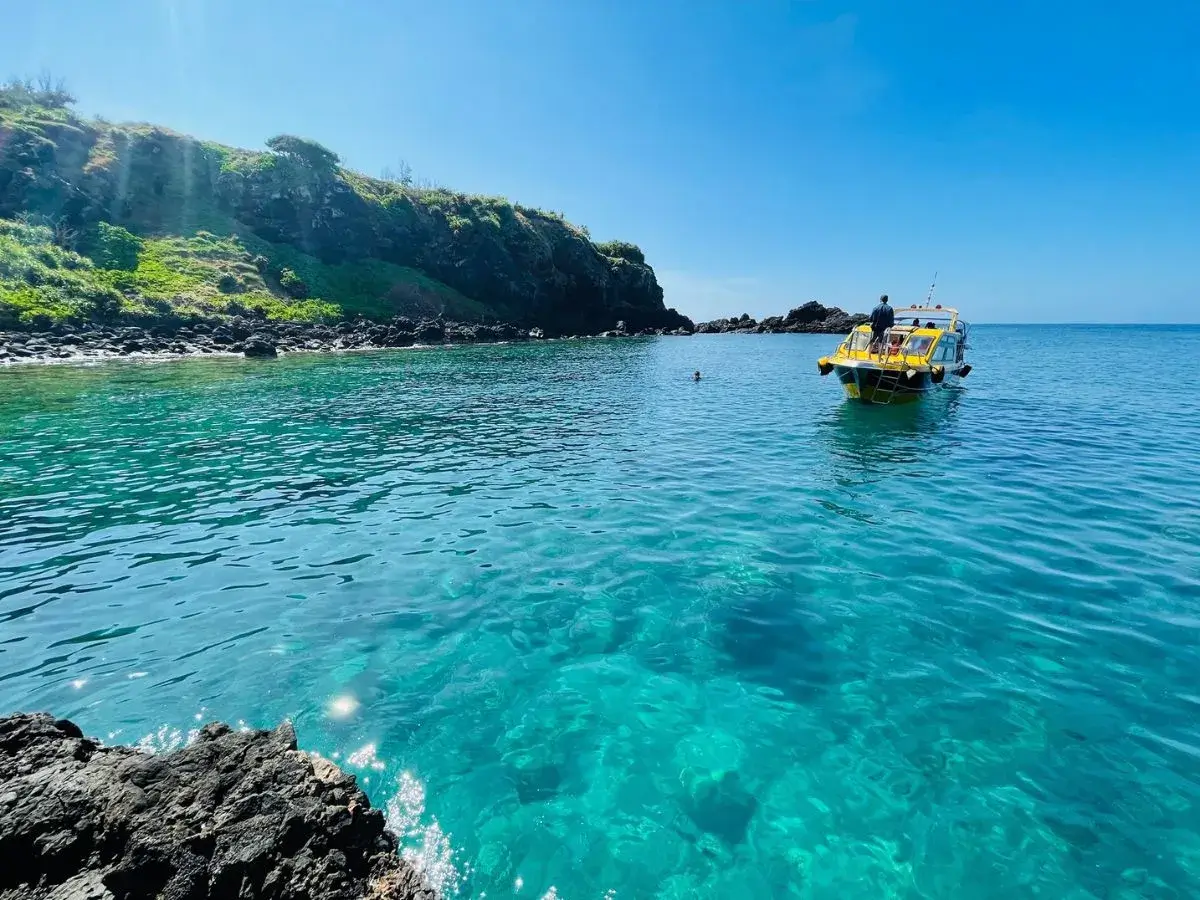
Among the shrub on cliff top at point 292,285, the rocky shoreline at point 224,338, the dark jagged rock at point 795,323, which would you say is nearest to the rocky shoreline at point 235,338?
the rocky shoreline at point 224,338

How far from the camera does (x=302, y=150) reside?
71375 millimetres

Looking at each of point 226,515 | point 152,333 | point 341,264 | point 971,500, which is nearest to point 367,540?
point 226,515

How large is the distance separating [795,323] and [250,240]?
3857 inches

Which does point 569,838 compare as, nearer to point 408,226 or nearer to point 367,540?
point 367,540

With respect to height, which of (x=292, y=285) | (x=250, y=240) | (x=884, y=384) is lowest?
(x=884, y=384)

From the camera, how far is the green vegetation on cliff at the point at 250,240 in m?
46.7

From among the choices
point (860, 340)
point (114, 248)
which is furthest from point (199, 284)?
point (860, 340)

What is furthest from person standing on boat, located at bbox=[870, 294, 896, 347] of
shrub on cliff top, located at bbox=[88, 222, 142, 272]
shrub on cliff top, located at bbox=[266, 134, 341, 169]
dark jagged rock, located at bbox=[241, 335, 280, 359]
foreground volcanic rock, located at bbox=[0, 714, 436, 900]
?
shrub on cliff top, located at bbox=[266, 134, 341, 169]

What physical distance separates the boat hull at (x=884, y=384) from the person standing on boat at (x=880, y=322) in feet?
4.67

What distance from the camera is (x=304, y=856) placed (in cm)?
315

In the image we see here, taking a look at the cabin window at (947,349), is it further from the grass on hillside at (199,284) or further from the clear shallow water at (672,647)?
the grass on hillside at (199,284)

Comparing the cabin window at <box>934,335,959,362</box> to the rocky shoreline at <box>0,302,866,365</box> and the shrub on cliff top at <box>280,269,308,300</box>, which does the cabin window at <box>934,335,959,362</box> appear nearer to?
the rocky shoreline at <box>0,302,866,365</box>

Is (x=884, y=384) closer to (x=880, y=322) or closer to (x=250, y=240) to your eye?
(x=880, y=322)

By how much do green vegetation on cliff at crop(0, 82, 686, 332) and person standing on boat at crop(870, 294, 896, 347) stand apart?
52.4 meters
